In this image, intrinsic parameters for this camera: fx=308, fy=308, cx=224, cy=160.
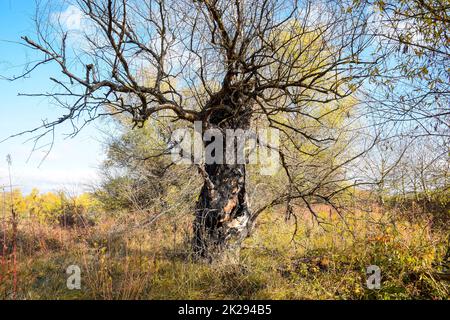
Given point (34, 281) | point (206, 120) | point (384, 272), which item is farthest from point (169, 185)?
point (384, 272)

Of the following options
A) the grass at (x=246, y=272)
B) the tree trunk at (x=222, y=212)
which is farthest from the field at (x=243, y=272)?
the tree trunk at (x=222, y=212)

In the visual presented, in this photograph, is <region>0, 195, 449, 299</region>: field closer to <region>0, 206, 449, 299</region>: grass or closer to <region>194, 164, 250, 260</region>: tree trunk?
<region>0, 206, 449, 299</region>: grass

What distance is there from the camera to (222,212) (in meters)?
5.29

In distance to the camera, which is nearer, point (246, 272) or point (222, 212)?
point (246, 272)

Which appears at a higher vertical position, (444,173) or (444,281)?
(444,173)

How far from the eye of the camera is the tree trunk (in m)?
5.19

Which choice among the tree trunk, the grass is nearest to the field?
the grass

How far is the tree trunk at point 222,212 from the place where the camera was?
5.19m

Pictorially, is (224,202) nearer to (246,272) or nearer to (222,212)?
(222,212)

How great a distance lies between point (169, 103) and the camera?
185 inches

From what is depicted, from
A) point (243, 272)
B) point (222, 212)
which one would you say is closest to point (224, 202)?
point (222, 212)
